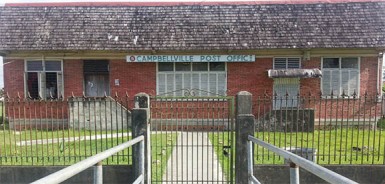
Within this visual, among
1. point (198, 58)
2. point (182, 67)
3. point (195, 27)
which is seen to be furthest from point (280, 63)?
point (182, 67)

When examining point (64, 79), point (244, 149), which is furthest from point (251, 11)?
point (244, 149)

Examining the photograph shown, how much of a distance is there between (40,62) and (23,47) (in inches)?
40.5

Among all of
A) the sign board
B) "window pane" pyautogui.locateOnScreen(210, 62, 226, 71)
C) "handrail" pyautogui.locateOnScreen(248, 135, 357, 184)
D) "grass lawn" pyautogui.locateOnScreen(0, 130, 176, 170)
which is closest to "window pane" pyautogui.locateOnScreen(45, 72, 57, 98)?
the sign board

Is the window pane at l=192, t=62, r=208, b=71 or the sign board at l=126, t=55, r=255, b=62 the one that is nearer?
the sign board at l=126, t=55, r=255, b=62

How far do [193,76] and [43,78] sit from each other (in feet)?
23.2

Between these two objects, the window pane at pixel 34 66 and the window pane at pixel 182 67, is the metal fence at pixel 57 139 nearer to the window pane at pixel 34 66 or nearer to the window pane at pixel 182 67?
the window pane at pixel 34 66

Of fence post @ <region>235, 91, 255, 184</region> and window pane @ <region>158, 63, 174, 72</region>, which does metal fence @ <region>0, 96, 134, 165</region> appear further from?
window pane @ <region>158, 63, 174, 72</region>

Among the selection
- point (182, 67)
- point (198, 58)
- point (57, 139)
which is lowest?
point (57, 139)

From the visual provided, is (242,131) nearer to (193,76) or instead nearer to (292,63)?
(193,76)

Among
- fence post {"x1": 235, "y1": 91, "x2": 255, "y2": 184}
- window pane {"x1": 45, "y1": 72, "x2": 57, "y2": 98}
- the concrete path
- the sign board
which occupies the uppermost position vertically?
the sign board

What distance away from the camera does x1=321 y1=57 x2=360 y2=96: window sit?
15.6 meters

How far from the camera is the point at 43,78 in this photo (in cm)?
1606

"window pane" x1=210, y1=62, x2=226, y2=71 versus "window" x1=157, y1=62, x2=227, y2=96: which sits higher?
"window pane" x1=210, y1=62, x2=226, y2=71

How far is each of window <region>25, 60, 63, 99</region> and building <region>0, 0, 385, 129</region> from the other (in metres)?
0.05
